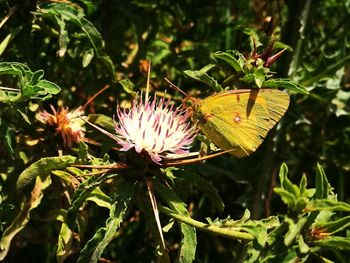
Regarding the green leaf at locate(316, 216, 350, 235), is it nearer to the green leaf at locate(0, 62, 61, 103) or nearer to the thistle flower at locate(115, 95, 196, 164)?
the thistle flower at locate(115, 95, 196, 164)

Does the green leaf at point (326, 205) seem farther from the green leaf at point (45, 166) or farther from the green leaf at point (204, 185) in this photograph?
the green leaf at point (45, 166)

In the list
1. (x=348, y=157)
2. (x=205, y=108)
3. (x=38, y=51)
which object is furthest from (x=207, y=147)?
(x=348, y=157)

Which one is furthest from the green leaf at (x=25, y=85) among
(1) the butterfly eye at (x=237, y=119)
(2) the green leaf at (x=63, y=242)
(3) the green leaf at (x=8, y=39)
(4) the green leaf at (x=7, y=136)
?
(1) the butterfly eye at (x=237, y=119)

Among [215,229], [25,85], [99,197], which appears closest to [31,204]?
[99,197]

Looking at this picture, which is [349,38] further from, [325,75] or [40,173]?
[40,173]

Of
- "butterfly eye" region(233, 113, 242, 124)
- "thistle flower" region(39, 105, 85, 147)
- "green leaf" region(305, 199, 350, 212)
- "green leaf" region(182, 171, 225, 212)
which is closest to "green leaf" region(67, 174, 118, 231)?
"green leaf" region(182, 171, 225, 212)

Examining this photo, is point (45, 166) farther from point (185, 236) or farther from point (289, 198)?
point (289, 198)
